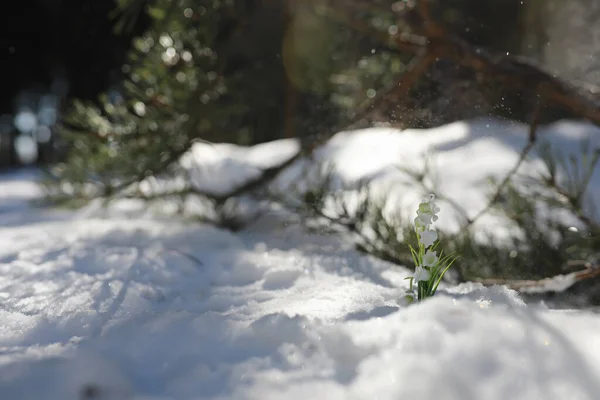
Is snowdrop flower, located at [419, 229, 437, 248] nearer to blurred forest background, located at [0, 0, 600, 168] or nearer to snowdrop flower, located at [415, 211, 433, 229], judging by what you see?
snowdrop flower, located at [415, 211, 433, 229]

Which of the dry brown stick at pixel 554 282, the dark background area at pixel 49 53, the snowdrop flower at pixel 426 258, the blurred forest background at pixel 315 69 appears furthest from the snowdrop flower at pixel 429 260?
the dark background area at pixel 49 53

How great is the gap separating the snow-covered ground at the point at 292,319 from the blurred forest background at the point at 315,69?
5.2 inches

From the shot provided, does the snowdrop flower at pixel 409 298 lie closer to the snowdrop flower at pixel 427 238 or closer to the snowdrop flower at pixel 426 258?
the snowdrop flower at pixel 426 258

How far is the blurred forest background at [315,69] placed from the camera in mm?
1403

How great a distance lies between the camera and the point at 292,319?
0.86 meters

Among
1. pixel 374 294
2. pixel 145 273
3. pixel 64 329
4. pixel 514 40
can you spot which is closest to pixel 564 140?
pixel 514 40

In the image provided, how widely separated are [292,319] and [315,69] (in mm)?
1626

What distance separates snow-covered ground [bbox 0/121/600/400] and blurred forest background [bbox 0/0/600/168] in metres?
0.13

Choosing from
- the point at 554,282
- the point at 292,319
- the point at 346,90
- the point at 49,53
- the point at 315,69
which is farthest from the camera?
the point at 49,53

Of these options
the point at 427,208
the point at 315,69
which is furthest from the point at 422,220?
the point at 315,69

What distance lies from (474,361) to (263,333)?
Answer: 1.09ft

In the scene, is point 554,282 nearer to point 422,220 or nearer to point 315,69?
point 422,220

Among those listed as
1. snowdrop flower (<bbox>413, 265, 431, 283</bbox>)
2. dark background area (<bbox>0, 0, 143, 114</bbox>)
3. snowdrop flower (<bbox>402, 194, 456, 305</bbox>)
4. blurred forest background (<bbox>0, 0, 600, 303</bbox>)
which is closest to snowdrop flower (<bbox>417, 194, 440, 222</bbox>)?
snowdrop flower (<bbox>402, 194, 456, 305</bbox>)

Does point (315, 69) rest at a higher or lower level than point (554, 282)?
higher
